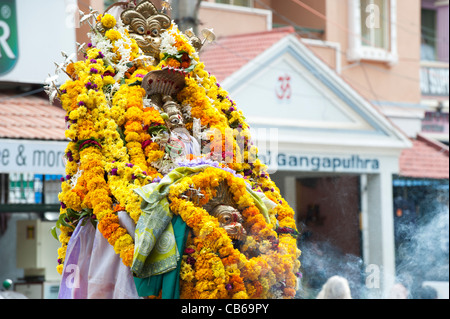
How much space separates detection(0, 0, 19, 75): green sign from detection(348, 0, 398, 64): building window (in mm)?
8844

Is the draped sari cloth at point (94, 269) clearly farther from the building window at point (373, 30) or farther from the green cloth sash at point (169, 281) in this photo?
the building window at point (373, 30)

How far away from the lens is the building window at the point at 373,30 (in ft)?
60.9

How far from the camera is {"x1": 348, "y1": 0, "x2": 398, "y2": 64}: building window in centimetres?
1856

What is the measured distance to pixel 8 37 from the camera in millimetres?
11398

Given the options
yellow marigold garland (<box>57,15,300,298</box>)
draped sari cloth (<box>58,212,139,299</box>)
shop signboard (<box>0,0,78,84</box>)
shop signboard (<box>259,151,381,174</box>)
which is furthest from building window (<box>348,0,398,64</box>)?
draped sari cloth (<box>58,212,139,299</box>)

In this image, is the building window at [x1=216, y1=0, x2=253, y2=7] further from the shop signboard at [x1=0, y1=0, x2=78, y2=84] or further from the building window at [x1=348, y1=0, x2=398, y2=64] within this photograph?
the shop signboard at [x1=0, y1=0, x2=78, y2=84]

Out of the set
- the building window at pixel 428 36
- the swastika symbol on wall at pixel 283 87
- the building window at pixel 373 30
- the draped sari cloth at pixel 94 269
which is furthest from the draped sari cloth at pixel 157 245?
the building window at pixel 428 36

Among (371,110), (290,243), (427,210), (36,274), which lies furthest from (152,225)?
(427,210)

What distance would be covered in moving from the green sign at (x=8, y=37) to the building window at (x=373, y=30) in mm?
8844

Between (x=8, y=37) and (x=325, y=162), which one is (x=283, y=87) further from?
(x=8, y=37)

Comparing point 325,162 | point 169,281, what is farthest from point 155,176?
point 325,162

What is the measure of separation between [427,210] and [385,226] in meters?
1.51

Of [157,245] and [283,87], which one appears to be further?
[283,87]

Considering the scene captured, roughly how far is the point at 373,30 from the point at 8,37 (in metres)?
10.1
